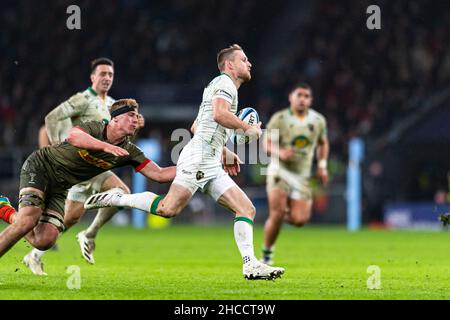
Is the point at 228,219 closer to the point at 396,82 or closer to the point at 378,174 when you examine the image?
the point at 378,174

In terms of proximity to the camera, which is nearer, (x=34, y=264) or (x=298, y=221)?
(x=34, y=264)

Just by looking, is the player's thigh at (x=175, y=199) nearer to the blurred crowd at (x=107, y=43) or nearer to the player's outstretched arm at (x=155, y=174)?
the player's outstretched arm at (x=155, y=174)

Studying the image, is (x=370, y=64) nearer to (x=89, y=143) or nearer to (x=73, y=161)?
(x=73, y=161)

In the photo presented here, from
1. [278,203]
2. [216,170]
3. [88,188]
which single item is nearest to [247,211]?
[216,170]

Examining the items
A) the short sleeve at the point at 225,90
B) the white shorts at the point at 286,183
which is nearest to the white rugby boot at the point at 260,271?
the short sleeve at the point at 225,90

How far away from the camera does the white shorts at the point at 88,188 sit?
38.4 feet

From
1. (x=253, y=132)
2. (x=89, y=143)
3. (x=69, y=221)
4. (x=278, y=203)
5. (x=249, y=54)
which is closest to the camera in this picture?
(x=89, y=143)

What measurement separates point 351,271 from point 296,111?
11.5 ft

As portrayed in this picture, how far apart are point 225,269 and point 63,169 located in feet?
9.93

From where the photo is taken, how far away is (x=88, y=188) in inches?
464

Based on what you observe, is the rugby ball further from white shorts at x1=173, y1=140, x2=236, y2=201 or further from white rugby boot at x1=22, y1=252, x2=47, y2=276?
white rugby boot at x1=22, y1=252, x2=47, y2=276

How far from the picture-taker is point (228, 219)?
26.0 metres
